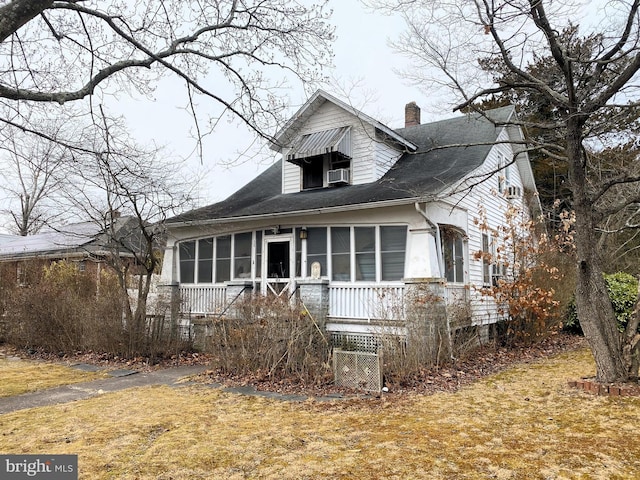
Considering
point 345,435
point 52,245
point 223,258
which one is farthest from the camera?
point 52,245

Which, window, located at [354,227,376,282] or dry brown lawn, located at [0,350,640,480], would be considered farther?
window, located at [354,227,376,282]

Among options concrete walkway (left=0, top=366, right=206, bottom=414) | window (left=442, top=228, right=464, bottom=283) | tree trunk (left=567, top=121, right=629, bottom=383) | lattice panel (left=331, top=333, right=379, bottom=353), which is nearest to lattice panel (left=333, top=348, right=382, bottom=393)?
lattice panel (left=331, top=333, right=379, bottom=353)

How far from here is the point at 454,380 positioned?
8.09 metres

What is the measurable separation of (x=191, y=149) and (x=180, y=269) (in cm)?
782

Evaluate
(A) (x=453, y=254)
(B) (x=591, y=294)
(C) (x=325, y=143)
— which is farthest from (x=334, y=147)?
(B) (x=591, y=294)

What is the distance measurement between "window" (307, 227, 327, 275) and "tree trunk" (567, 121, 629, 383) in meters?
5.99

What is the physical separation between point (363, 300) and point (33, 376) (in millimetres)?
7139

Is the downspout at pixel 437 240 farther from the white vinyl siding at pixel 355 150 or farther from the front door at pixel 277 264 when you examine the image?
the front door at pixel 277 264

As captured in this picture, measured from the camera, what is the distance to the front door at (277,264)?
12.4 metres

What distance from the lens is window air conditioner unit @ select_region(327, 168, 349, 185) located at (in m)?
13.1

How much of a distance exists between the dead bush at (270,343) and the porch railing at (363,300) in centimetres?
169

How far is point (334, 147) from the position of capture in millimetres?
12547

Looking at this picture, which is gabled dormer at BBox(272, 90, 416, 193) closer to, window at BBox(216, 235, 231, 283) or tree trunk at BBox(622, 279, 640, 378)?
window at BBox(216, 235, 231, 283)

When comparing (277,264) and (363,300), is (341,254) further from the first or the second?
(277,264)
